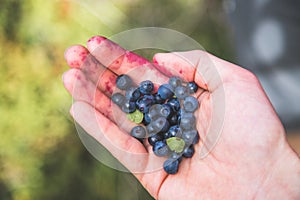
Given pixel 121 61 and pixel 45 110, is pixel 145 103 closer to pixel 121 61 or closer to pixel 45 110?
pixel 121 61

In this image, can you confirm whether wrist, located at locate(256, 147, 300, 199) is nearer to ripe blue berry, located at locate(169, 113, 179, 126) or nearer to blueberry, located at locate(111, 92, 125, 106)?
ripe blue berry, located at locate(169, 113, 179, 126)

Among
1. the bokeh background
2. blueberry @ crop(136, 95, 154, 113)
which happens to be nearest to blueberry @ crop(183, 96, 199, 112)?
blueberry @ crop(136, 95, 154, 113)

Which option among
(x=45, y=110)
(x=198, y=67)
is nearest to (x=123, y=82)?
(x=198, y=67)

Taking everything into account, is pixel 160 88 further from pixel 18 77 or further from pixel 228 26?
pixel 228 26

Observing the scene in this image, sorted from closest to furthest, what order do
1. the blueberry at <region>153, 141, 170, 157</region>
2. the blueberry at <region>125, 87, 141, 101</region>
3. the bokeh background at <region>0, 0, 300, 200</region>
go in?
the blueberry at <region>153, 141, 170, 157</region> → the blueberry at <region>125, 87, 141, 101</region> → the bokeh background at <region>0, 0, 300, 200</region>

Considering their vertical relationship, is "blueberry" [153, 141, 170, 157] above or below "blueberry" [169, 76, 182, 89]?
below

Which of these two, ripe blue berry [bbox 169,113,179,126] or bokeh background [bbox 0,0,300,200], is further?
bokeh background [bbox 0,0,300,200]
